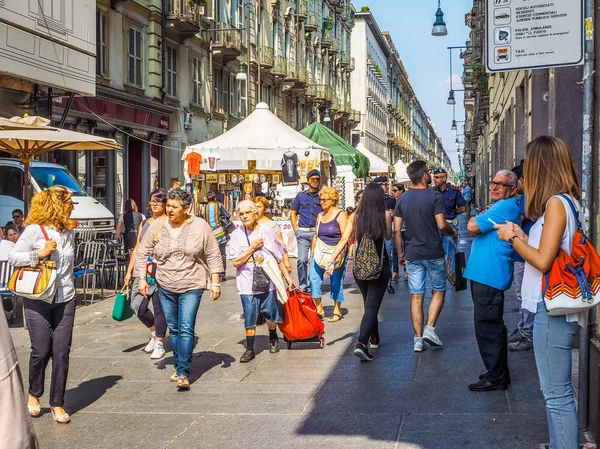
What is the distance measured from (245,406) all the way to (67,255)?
6.04 feet

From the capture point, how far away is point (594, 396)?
5031 millimetres

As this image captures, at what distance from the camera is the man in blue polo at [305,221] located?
39.6ft

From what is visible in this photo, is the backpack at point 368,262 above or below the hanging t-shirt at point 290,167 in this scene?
below

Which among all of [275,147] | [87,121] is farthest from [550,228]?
[87,121]

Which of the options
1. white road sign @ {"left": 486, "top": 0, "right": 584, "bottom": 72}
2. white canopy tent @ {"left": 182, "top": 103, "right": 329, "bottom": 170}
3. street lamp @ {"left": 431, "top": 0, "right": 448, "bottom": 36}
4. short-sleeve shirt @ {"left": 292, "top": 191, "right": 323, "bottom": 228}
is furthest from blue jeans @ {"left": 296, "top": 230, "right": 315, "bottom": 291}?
street lamp @ {"left": 431, "top": 0, "right": 448, "bottom": 36}

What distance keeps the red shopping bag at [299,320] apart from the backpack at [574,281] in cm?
458

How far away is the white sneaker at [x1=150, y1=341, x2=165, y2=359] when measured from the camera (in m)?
8.69

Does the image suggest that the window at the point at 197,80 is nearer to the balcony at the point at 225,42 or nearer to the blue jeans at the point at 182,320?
the balcony at the point at 225,42

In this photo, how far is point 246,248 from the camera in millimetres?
8422

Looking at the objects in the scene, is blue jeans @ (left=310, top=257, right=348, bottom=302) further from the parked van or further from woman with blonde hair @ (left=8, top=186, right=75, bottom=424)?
the parked van

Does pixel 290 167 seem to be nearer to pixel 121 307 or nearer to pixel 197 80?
pixel 121 307

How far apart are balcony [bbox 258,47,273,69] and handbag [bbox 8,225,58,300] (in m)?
30.8

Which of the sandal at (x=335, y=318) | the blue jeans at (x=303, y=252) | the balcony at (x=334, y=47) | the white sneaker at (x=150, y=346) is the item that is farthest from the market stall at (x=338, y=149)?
the balcony at (x=334, y=47)

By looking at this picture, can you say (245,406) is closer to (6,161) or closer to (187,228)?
(187,228)
